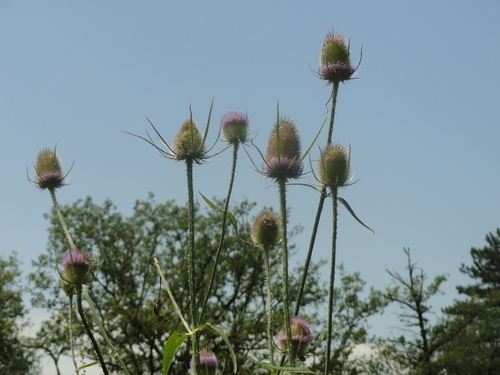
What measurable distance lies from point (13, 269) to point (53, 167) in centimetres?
2307

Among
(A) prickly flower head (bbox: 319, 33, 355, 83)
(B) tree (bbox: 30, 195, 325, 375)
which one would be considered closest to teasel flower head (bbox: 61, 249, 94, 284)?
(A) prickly flower head (bbox: 319, 33, 355, 83)

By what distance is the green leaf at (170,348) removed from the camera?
2.18m

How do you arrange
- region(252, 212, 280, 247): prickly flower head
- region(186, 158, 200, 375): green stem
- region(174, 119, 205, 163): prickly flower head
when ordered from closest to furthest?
region(186, 158, 200, 375): green stem < region(174, 119, 205, 163): prickly flower head < region(252, 212, 280, 247): prickly flower head

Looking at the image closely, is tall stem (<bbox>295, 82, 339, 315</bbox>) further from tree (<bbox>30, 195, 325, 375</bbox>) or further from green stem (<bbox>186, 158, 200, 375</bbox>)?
tree (<bbox>30, 195, 325, 375</bbox>)

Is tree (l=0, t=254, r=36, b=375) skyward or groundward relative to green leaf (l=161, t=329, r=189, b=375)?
skyward

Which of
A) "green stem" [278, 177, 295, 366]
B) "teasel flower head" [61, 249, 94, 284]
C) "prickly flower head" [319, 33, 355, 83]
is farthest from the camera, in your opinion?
"prickly flower head" [319, 33, 355, 83]

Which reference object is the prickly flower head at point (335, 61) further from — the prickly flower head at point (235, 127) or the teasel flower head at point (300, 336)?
the teasel flower head at point (300, 336)

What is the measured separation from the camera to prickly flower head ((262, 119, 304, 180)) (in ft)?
9.36

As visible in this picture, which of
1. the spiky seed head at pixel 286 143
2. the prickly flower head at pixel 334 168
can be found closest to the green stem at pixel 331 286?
the prickly flower head at pixel 334 168

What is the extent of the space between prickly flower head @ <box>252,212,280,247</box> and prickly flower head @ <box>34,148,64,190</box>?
46.8 inches

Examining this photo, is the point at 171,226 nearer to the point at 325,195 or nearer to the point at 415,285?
the point at 415,285

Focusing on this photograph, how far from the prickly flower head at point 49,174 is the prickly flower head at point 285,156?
1262 mm

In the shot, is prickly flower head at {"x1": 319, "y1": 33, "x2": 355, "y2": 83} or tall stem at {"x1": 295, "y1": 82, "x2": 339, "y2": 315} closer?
tall stem at {"x1": 295, "y1": 82, "x2": 339, "y2": 315}

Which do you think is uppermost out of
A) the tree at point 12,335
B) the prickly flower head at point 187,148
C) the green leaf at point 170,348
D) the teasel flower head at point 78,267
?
the tree at point 12,335
